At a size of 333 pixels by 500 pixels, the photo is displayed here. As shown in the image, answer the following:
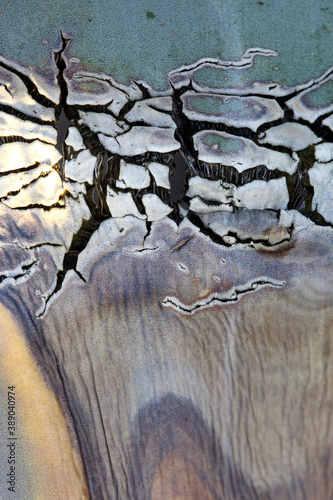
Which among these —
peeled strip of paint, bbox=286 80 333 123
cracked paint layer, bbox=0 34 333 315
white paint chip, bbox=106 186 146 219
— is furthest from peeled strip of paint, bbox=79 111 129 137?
peeled strip of paint, bbox=286 80 333 123

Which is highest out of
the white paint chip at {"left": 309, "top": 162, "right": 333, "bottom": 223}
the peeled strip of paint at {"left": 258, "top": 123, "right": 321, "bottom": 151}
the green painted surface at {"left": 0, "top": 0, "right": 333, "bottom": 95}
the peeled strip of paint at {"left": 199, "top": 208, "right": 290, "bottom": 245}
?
the green painted surface at {"left": 0, "top": 0, "right": 333, "bottom": 95}

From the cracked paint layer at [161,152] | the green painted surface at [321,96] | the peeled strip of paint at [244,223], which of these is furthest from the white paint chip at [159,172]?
the green painted surface at [321,96]

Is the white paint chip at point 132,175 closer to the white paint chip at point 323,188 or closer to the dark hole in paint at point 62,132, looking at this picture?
the dark hole in paint at point 62,132

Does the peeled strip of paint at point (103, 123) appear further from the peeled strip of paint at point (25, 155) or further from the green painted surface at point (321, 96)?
the green painted surface at point (321, 96)

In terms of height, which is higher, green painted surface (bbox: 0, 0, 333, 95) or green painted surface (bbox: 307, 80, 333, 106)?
green painted surface (bbox: 0, 0, 333, 95)

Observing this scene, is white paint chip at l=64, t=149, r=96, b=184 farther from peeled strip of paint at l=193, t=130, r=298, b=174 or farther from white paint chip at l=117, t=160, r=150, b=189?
peeled strip of paint at l=193, t=130, r=298, b=174

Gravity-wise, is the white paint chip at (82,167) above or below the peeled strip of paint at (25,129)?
below

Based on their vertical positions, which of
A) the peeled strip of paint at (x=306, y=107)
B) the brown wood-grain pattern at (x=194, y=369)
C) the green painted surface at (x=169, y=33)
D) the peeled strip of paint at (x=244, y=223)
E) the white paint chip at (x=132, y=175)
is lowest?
the brown wood-grain pattern at (x=194, y=369)
